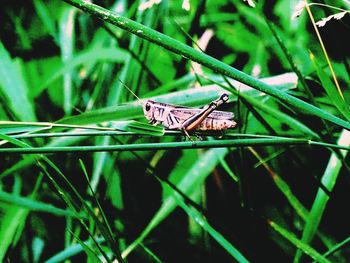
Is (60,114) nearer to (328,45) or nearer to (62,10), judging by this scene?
(62,10)

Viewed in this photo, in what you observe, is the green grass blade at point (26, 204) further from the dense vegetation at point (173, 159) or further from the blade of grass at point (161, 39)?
the blade of grass at point (161, 39)

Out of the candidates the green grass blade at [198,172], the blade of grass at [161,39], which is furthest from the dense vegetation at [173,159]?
the blade of grass at [161,39]

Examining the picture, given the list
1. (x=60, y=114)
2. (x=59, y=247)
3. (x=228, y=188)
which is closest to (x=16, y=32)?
(x=60, y=114)

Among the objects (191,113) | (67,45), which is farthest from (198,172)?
(67,45)

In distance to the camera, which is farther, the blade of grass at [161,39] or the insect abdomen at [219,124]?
the insect abdomen at [219,124]

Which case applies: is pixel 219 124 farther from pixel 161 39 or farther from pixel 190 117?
pixel 161 39
